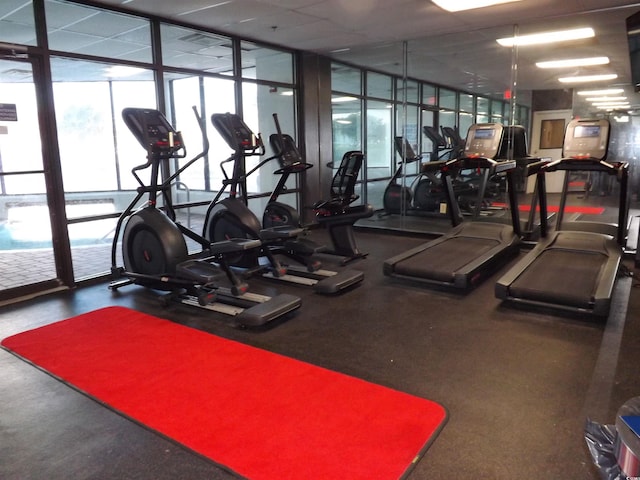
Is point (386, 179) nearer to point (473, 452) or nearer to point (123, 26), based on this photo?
point (123, 26)

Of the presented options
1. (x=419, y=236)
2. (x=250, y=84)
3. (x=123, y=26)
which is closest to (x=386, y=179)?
(x=419, y=236)

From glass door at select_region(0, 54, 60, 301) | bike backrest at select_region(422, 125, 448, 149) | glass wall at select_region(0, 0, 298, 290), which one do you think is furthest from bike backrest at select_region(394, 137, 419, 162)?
glass door at select_region(0, 54, 60, 301)

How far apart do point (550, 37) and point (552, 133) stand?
1464 millimetres

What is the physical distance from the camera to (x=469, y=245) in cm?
559

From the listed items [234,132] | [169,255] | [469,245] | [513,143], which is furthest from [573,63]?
[169,255]

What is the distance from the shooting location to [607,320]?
3.87 metres

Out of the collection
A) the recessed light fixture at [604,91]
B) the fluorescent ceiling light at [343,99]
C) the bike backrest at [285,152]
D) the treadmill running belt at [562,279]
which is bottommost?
the treadmill running belt at [562,279]

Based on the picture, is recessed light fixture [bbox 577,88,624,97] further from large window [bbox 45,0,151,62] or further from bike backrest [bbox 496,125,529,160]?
large window [bbox 45,0,151,62]

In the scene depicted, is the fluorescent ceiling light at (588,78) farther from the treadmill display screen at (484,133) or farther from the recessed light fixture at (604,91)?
the treadmill display screen at (484,133)

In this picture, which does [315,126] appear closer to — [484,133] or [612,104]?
[484,133]

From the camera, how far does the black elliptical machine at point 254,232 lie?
16.0 ft

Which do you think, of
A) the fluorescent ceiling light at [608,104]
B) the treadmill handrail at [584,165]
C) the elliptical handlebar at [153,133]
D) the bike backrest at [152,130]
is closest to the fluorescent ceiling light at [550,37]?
the fluorescent ceiling light at [608,104]

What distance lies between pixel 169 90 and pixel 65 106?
165 centimetres

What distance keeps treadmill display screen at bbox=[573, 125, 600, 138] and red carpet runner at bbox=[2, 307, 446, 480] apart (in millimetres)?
3946
